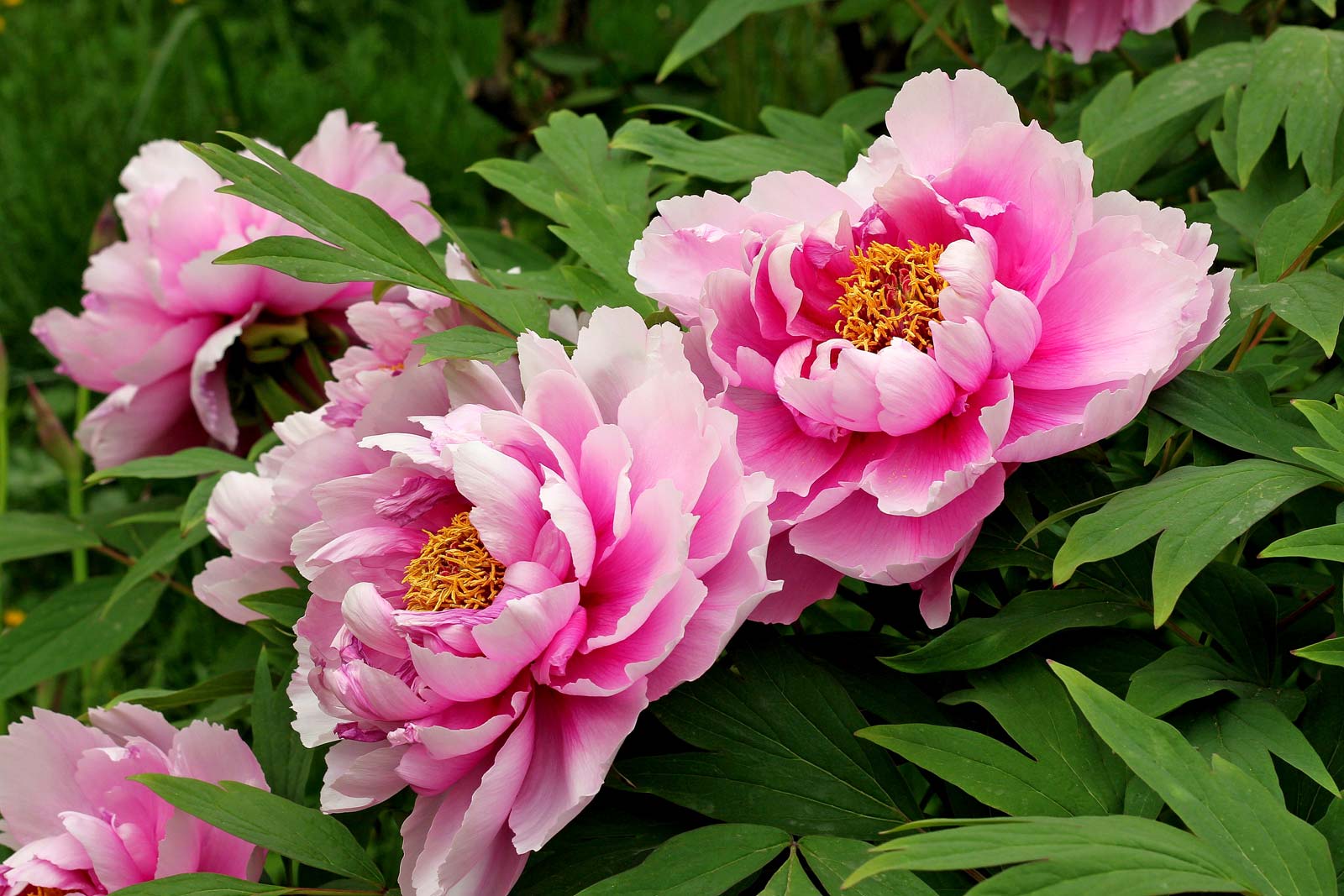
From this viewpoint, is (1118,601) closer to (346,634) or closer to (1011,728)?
(1011,728)

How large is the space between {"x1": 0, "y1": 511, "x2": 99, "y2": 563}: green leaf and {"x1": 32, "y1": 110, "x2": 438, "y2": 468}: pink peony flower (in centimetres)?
6

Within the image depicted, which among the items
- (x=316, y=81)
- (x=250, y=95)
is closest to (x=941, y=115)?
(x=250, y=95)

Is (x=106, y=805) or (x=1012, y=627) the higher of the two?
(x=1012, y=627)

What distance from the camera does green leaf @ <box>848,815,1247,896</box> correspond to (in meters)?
0.44

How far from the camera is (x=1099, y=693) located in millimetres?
502

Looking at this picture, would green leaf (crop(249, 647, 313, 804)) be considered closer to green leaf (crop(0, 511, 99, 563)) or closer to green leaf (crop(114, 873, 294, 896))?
green leaf (crop(114, 873, 294, 896))

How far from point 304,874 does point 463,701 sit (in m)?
0.26

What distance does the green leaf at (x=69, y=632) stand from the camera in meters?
0.95

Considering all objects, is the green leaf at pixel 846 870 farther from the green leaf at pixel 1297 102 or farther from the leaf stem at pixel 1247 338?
the green leaf at pixel 1297 102

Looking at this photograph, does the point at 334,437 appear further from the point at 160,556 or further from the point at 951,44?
the point at 951,44

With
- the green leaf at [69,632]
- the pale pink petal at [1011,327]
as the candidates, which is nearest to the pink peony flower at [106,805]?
the green leaf at [69,632]

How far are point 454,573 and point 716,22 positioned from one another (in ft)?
2.08

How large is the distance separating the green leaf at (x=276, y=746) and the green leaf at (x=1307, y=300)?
0.54 m

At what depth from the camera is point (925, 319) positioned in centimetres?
63
